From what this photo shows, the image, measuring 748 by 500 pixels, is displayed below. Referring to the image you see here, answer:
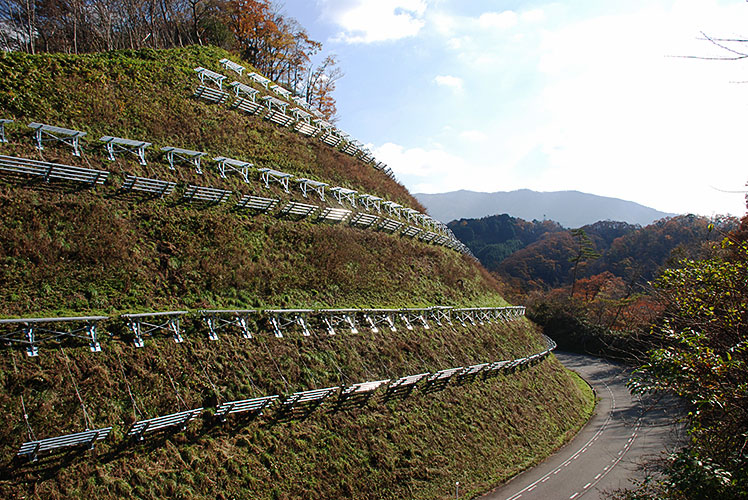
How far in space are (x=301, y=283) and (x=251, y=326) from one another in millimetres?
4735

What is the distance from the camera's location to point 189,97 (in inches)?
1144

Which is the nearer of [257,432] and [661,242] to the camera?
[257,432]

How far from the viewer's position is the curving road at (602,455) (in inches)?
691

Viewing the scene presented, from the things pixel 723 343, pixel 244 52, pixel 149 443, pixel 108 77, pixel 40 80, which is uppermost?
pixel 244 52

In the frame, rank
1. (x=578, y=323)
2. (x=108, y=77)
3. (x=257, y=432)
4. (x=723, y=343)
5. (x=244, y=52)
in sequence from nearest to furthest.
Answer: (x=723, y=343) → (x=257, y=432) → (x=108, y=77) → (x=244, y=52) → (x=578, y=323)

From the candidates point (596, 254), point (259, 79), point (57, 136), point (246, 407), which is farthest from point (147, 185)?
point (596, 254)

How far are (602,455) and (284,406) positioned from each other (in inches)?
687

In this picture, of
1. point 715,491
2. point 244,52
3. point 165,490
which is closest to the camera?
point 715,491

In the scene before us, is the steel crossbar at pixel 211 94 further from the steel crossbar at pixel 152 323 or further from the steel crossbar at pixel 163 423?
the steel crossbar at pixel 163 423

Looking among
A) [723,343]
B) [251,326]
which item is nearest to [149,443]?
[251,326]

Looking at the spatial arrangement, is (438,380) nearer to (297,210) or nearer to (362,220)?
(297,210)

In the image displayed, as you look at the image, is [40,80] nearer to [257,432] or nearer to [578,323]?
[257,432]

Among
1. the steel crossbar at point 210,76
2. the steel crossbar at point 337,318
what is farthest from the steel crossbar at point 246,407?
the steel crossbar at point 210,76

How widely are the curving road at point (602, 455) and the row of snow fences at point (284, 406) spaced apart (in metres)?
5.14
